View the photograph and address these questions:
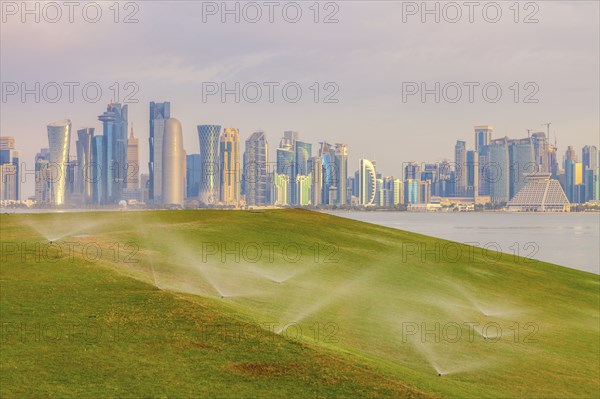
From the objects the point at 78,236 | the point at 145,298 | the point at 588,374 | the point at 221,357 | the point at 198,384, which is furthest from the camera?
the point at 78,236

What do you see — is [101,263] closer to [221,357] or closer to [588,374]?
[221,357]

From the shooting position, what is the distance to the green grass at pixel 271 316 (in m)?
23.7

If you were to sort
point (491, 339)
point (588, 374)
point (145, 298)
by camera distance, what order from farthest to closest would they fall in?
point (491, 339) → point (588, 374) → point (145, 298)

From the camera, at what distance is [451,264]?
5825 cm

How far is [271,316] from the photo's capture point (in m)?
32.7

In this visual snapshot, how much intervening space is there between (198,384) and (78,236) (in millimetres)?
29551

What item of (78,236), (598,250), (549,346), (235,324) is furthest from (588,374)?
(598,250)

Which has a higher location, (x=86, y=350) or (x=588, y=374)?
(x=86, y=350)

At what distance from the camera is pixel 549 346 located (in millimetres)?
37781

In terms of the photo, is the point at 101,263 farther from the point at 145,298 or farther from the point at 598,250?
the point at 598,250

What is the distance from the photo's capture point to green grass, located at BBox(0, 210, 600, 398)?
23.7m

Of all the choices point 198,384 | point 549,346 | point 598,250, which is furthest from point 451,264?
point 598,250

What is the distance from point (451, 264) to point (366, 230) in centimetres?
1259

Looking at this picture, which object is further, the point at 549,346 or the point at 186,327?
the point at 549,346
